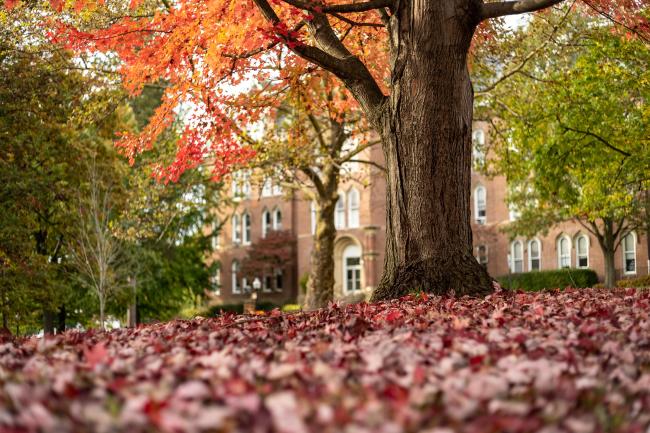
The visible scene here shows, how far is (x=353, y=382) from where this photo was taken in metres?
2.99

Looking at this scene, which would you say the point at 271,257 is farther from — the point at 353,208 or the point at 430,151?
the point at 430,151

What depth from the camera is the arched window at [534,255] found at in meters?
46.0

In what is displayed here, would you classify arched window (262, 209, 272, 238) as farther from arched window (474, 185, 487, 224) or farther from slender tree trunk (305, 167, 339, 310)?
slender tree trunk (305, 167, 339, 310)

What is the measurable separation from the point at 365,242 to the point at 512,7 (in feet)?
131

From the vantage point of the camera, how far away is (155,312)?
37031 millimetres

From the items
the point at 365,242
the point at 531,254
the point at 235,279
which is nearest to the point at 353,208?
the point at 365,242

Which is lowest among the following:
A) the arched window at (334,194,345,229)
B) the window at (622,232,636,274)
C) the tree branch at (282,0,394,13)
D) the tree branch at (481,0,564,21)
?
the window at (622,232,636,274)

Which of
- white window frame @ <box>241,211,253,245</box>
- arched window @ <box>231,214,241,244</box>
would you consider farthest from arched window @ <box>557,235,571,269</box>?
arched window @ <box>231,214,241,244</box>

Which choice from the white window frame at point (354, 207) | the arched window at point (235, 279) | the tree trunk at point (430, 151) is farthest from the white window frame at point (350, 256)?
the tree trunk at point (430, 151)

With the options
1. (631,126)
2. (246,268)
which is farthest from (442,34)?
(246,268)

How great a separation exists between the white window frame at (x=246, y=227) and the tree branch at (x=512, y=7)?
48.0 meters

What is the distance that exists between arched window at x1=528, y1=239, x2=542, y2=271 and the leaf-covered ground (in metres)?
42.3

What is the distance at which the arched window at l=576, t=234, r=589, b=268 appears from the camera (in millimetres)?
43625

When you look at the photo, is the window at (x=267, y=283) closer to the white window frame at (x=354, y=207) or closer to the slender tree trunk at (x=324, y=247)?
the white window frame at (x=354, y=207)
